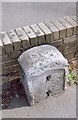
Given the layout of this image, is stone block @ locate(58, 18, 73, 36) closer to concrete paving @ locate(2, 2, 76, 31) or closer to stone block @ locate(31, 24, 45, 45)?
stone block @ locate(31, 24, 45, 45)

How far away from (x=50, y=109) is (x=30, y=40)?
3.79ft

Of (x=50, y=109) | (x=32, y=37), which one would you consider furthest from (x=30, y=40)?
(x=50, y=109)

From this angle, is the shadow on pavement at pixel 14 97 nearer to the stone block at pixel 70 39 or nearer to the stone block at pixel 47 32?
the stone block at pixel 47 32

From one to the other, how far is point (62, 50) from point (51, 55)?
0.68m

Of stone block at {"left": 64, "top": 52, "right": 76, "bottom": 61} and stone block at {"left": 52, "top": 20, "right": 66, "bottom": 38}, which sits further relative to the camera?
stone block at {"left": 64, "top": 52, "right": 76, "bottom": 61}

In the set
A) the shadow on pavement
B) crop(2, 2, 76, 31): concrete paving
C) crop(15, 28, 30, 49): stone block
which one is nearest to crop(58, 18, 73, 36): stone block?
crop(15, 28, 30, 49): stone block

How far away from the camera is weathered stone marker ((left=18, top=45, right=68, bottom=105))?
3.89 meters

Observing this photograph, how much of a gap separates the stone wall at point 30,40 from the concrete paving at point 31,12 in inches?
68.8

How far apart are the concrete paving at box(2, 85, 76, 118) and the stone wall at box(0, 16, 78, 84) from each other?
66 cm

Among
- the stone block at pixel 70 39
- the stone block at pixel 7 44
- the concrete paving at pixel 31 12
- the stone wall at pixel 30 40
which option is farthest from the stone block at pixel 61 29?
the concrete paving at pixel 31 12

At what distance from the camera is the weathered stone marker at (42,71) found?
3887 mm

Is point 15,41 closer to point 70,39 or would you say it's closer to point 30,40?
point 30,40

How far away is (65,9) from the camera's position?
6.65 m

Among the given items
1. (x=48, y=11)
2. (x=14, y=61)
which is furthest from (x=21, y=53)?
Result: (x=48, y=11)
